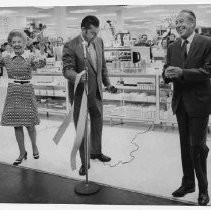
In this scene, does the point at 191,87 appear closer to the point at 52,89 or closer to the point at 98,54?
the point at 98,54

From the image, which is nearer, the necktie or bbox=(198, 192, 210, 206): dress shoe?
the necktie

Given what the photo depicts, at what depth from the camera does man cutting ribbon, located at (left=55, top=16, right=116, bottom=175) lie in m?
3.11

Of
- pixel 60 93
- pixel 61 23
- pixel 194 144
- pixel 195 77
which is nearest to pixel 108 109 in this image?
pixel 60 93

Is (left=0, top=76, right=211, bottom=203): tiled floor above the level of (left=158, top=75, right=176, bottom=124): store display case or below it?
below

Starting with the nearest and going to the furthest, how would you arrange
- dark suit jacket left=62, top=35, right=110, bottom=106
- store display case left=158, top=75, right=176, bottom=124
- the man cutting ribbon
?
1. the man cutting ribbon
2. dark suit jacket left=62, top=35, right=110, bottom=106
3. store display case left=158, top=75, right=176, bottom=124

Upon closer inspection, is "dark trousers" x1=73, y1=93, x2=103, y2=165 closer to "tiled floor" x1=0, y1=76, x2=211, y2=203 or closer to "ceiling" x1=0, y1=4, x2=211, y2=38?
"tiled floor" x1=0, y1=76, x2=211, y2=203

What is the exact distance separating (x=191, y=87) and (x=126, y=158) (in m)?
1.68

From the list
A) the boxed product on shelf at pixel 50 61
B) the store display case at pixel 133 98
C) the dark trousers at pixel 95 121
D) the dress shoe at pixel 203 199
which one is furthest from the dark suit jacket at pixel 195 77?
the boxed product on shelf at pixel 50 61

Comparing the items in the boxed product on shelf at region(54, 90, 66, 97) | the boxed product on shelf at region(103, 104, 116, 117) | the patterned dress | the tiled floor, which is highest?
the patterned dress

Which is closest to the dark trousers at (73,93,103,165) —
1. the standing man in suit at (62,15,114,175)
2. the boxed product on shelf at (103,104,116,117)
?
the standing man in suit at (62,15,114,175)

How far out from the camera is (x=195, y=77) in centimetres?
251

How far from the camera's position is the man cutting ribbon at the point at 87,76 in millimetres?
3105

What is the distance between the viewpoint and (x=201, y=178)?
2.72m
